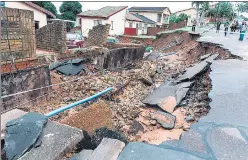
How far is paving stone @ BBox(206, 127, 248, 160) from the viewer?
2181mm

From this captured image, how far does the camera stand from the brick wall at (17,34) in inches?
237

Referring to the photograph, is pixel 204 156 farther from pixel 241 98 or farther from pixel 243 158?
pixel 241 98

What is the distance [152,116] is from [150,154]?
2753 mm

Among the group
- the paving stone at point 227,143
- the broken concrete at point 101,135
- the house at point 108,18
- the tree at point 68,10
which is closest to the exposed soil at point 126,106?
the broken concrete at point 101,135

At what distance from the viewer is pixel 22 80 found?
5.57 m

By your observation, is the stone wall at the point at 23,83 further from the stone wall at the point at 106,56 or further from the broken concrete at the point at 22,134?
the stone wall at the point at 106,56

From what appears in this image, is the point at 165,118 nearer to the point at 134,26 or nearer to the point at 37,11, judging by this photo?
the point at 37,11

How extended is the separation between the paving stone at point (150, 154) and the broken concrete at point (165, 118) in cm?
213

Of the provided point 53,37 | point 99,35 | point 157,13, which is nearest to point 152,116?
point 53,37

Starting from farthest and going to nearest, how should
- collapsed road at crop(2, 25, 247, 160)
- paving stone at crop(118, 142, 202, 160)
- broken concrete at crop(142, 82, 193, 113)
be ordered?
broken concrete at crop(142, 82, 193, 113)
collapsed road at crop(2, 25, 247, 160)
paving stone at crop(118, 142, 202, 160)

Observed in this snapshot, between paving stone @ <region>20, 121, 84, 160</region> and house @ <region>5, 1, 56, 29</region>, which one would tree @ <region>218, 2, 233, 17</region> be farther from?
paving stone @ <region>20, 121, 84, 160</region>

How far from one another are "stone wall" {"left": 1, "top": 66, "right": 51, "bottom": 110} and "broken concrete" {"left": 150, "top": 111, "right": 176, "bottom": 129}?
341 centimetres

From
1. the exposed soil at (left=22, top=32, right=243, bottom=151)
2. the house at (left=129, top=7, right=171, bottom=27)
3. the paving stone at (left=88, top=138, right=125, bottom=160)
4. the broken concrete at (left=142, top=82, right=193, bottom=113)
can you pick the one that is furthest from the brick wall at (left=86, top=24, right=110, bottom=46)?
the house at (left=129, top=7, right=171, bottom=27)

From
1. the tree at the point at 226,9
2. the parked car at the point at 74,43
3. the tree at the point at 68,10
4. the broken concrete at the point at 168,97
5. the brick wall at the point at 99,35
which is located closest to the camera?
the broken concrete at the point at 168,97
